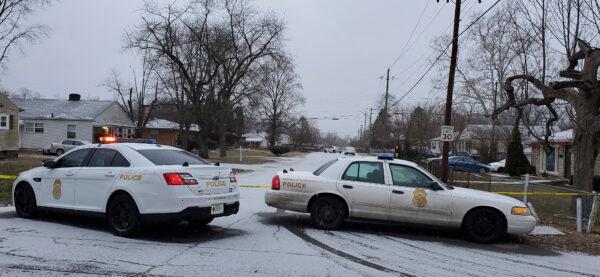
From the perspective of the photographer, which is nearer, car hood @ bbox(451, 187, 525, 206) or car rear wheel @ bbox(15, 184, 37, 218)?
car hood @ bbox(451, 187, 525, 206)

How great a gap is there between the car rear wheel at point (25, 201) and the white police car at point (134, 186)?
0.04 meters

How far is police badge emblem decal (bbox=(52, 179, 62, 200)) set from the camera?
9.71 metres

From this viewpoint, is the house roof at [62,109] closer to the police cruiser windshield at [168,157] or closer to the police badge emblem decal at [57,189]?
the police badge emblem decal at [57,189]

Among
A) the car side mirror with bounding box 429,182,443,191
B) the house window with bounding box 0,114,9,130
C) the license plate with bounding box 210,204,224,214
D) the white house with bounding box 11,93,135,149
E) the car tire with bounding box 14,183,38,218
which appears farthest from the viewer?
the white house with bounding box 11,93,135,149

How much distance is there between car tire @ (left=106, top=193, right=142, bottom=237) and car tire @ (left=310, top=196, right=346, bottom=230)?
334 centimetres

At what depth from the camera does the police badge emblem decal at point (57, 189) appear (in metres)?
9.71

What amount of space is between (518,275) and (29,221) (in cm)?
818

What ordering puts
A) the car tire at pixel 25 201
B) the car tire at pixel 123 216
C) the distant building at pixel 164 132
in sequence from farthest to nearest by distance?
the distant building at pixel 164 132
the car tire at pixel 25 201
the car tire at pixel 123 216

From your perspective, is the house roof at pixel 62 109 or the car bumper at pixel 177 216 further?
the house roof at pixel 62 109

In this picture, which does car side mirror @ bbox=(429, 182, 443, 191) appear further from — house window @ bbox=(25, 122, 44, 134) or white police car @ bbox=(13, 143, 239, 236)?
house window @ bbox=(25, 122, 44, 134)

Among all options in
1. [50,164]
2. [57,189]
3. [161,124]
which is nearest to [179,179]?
[57,189]

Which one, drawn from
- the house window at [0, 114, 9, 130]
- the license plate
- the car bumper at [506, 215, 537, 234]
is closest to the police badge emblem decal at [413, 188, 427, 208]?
the car bumper at [506, 215, 537, 234]

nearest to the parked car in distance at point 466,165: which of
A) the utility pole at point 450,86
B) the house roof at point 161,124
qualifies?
the utility pole at point 450,86

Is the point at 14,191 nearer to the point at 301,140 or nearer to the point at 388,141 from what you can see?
the point at 388,141
